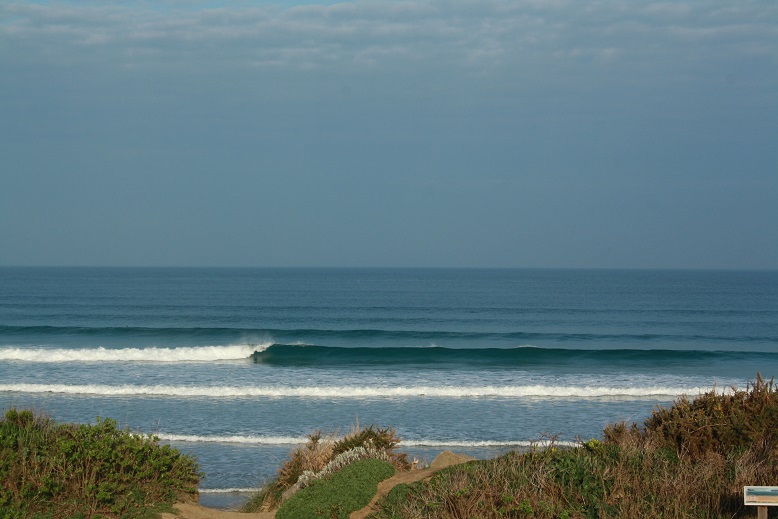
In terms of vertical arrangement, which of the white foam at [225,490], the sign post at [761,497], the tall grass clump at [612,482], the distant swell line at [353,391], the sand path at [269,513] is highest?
the sign post at [761,497]

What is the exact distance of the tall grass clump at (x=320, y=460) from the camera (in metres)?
10.9

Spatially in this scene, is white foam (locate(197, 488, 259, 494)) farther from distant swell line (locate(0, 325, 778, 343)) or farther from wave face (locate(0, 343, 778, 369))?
distant swell line (locate(0, 325, 778, 343))

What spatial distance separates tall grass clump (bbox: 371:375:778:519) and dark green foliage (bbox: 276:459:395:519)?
16.8 inches

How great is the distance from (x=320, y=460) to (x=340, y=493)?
7.66 ft

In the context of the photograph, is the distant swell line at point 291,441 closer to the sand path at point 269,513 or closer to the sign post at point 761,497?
the sand path at point 269,513

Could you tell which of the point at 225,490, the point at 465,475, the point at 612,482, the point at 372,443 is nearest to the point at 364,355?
the point at 225,490

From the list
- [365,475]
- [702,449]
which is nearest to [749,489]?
[702,449]

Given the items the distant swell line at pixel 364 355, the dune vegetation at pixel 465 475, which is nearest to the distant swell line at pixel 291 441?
the dune vegetation at pixel 465 475

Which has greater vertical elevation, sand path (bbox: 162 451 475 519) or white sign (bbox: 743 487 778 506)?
white sign (bbox: 743 487 778 506)

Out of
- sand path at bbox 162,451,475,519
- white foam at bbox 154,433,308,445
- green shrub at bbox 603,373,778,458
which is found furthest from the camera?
white foam at bbox 154,433,308,445

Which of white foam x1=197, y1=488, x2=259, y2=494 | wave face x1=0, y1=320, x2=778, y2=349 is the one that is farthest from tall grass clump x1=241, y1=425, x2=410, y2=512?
wave face x1=0, y1=320, x2=778, y2=349

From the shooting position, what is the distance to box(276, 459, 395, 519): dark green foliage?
9094mm

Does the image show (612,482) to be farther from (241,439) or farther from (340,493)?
(241,439)

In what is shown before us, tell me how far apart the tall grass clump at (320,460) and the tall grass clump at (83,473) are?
1355 millimetres
